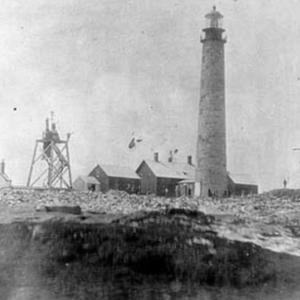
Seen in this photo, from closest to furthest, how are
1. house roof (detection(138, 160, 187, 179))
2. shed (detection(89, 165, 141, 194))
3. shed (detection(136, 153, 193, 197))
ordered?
shed (detection(89, 165, 141, 194)) → shed (detection(136, 153, 193, 197)) → house roof (detection(138, 160, 187, 179))

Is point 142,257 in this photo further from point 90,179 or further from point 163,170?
point 163,170

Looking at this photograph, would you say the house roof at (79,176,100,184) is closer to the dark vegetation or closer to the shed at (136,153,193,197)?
the shed at (136,153,193,197)

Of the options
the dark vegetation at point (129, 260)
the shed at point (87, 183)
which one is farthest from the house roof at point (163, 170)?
the dark vegetation at point (129, 260)

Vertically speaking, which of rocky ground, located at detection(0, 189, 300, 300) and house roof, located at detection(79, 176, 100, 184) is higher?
house roof, located at detection(79, 176, 100, 184)

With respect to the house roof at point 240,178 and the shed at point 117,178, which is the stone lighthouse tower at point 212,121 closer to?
the house roof at point 240,178

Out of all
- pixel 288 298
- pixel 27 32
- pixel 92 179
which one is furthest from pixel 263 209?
pixel 92 179

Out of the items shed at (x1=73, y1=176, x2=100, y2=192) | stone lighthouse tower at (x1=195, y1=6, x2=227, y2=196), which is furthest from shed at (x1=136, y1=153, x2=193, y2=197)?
stone lighthouse tower at (x1=195, y1=6, x2=227, y2=196)

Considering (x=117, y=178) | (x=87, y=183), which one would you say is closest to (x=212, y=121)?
(x=117, y=178)
